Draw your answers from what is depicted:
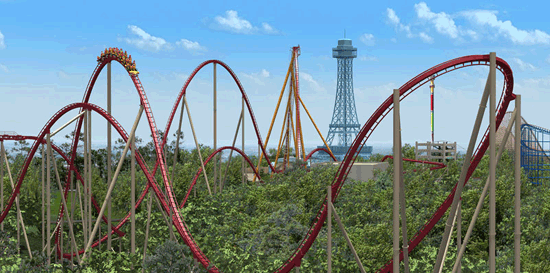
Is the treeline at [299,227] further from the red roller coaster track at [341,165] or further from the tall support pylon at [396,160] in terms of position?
the tall support pylon at [396,160]

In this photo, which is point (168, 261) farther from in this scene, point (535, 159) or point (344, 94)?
point (344, 94)

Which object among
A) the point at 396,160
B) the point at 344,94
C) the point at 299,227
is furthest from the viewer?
the point at 344,94

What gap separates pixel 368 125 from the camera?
1373 cm

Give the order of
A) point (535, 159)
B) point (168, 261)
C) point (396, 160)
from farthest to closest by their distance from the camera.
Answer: point (535, 159) < point (168, 261) < point (396, 160)

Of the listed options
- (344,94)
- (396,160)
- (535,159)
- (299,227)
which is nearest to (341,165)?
(396,160)

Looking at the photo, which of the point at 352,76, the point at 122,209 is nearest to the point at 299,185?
the point at 122,209

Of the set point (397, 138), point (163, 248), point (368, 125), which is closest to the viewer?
point (397, 138)

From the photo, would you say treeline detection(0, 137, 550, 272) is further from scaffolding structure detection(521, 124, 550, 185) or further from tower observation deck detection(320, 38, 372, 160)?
tower observation deck detection(320, 38, 372, 160)

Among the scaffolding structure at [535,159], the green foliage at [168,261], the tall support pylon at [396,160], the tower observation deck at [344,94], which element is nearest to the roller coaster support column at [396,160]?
the tall support pylon at [396,160]

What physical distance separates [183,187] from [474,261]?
18.2 metres

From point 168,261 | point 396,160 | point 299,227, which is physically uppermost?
point 396,160

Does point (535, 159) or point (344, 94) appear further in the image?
point (344, 94)

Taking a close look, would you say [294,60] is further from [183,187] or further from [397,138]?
[397,138]

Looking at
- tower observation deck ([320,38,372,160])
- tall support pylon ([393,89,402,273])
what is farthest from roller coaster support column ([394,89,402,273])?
tower observation deck ([320,38,372,160])
